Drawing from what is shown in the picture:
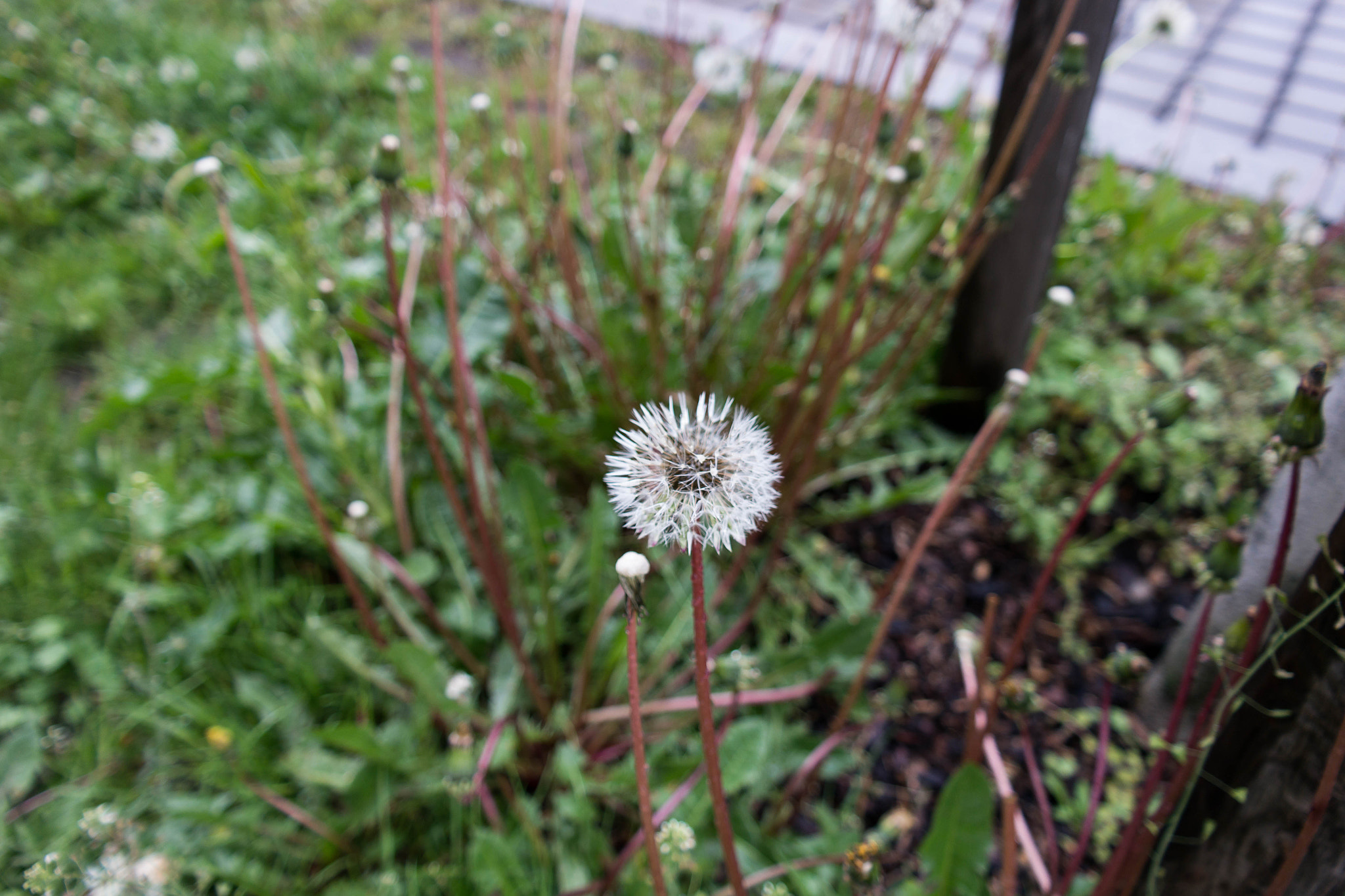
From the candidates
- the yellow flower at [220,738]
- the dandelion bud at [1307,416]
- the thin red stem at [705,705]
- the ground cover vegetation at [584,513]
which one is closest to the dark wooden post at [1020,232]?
the ground cover vegetation at [584,513]

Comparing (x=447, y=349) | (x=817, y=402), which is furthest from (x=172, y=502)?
(x=817, y=402)

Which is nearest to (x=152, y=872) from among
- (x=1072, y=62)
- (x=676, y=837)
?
(x=676, y=837)

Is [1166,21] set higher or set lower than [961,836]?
higher

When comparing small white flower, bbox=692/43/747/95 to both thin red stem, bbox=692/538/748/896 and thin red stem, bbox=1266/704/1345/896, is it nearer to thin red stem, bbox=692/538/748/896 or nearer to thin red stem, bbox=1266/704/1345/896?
thin red stem, bbox=692/538/748/896

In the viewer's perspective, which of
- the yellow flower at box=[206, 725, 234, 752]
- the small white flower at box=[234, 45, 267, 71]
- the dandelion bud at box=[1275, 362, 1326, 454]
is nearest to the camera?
the dandelion bud at box=[1275, 362, 1326, 454]

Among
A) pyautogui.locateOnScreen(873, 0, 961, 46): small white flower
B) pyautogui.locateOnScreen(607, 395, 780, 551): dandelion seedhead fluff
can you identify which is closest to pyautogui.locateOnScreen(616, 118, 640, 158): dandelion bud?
pyautogui.locateOnScreen(873, 0, 961, 46): small white flower

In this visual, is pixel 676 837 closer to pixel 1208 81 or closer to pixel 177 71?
pixel 177 71
